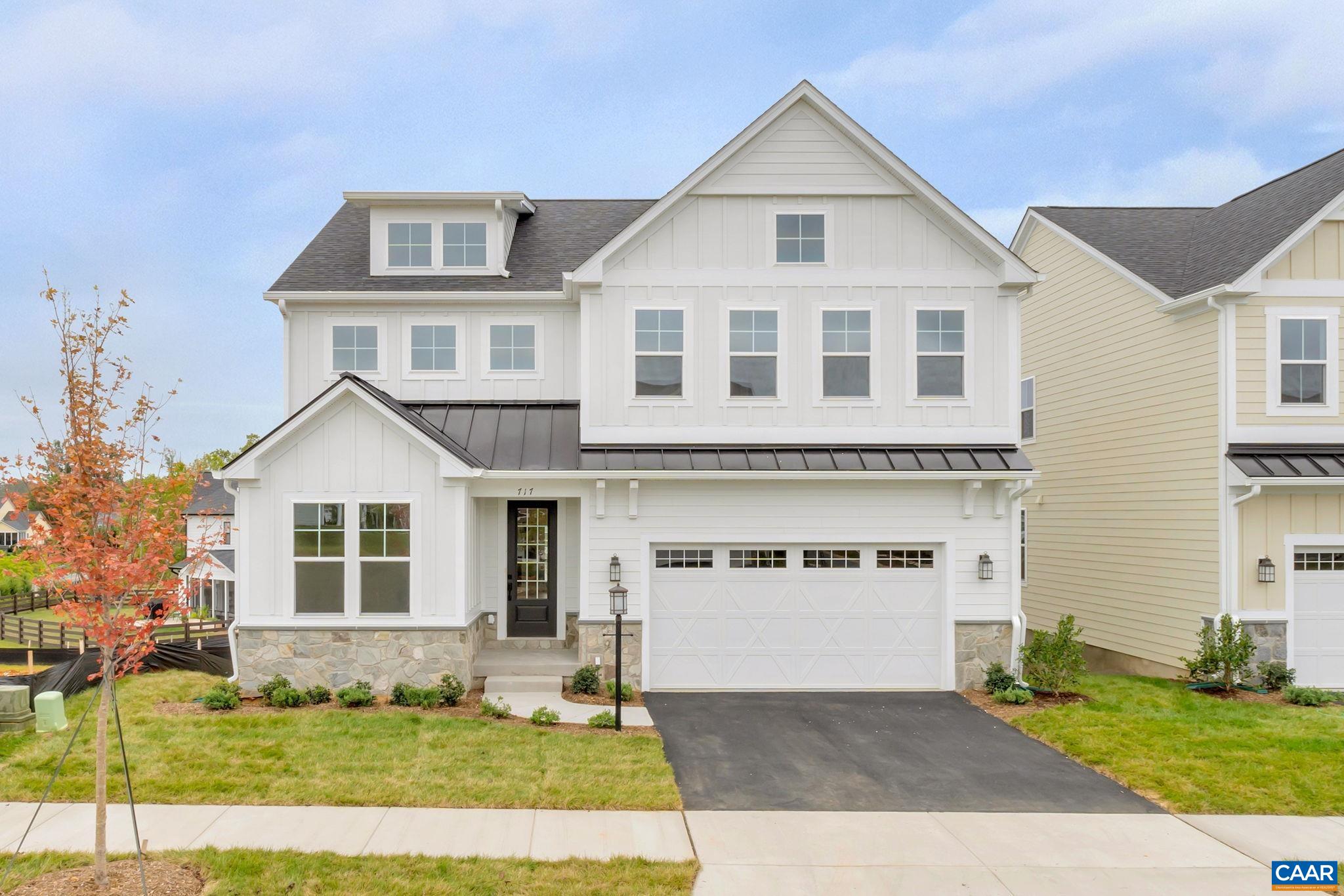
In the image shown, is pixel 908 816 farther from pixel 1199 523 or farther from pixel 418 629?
pixel 1199 523

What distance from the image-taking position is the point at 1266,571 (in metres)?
11.7

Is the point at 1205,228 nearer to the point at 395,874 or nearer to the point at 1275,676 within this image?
the point at 1275,676

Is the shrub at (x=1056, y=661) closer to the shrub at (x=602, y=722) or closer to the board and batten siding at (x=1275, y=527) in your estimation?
the board and batten siding at (x=1275, y=527)

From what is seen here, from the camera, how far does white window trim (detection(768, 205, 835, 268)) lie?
1198cm

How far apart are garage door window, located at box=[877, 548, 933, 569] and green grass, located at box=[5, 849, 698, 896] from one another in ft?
22.7

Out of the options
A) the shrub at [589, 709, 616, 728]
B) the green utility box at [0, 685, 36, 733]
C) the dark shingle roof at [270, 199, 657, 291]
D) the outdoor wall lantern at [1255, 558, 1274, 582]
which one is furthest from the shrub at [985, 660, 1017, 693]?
the green utility box at [0, 685, 36, 733]

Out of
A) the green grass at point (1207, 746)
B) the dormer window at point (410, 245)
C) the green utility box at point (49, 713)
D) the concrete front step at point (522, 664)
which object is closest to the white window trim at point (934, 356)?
the green grass at point (1207, 746)

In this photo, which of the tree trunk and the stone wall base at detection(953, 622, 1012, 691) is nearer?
the tree trunk

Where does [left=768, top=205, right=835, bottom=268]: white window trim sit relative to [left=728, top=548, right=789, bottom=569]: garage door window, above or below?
above

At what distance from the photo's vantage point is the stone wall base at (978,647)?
11773 mm

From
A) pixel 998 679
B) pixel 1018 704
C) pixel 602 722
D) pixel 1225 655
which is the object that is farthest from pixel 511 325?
pixel 1225 655

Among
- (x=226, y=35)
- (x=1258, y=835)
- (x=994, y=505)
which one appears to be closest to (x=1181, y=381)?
(x=994, y=505)

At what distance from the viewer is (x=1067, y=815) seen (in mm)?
7141

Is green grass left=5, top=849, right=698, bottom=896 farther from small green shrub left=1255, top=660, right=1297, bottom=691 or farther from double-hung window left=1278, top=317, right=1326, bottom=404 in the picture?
double-hung window left=1278, top=317, right=1326, bottom=404
